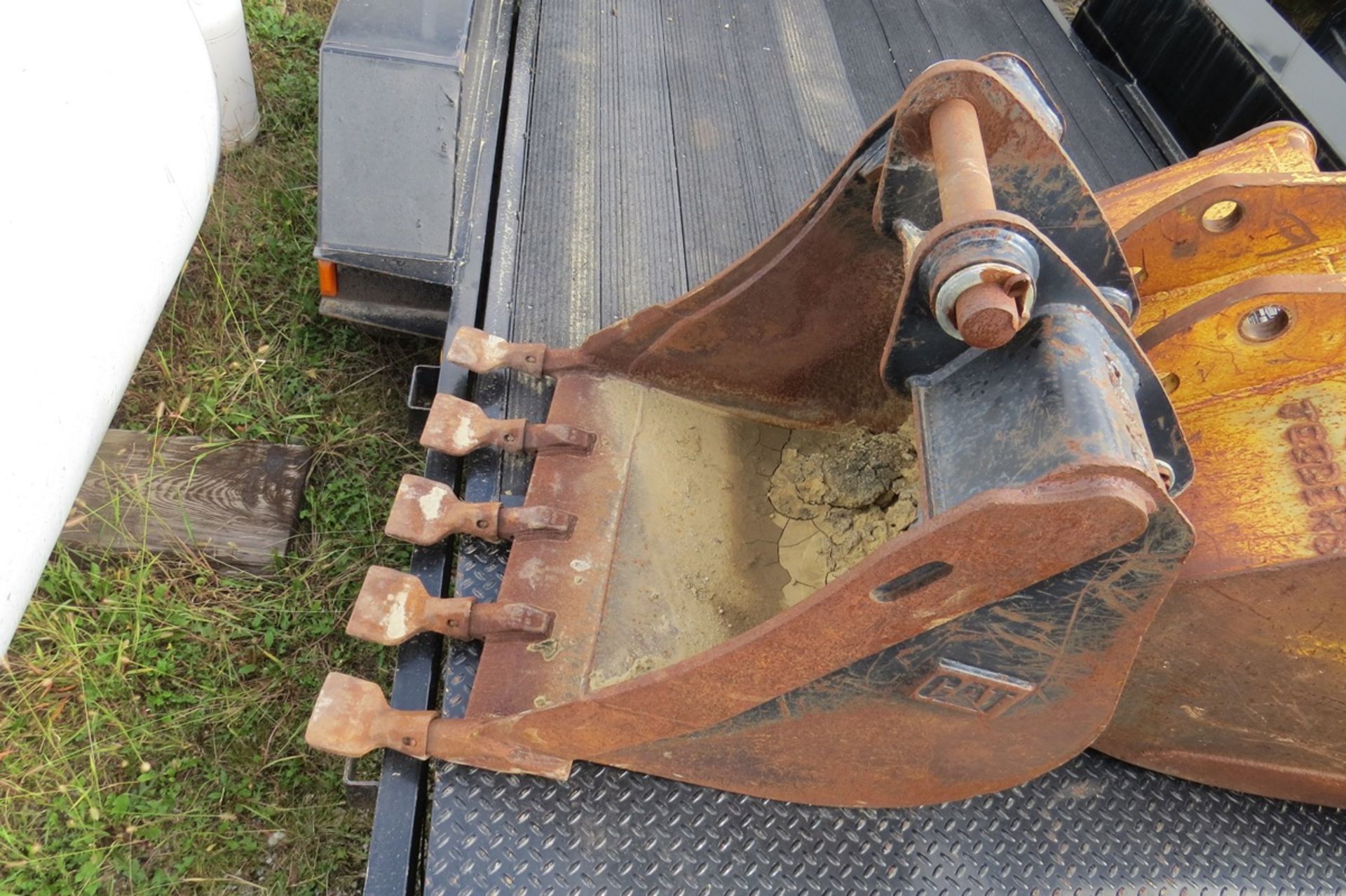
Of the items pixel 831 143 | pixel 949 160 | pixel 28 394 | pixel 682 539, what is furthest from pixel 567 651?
pixel 831 143

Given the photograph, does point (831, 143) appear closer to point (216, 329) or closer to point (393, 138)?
point (393, 138)

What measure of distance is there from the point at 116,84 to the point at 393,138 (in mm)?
689

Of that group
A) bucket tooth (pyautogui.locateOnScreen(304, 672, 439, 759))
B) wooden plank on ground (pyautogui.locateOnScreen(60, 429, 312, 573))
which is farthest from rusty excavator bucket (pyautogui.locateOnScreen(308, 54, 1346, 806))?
wooden plank on ground (pyautogui.locateOnScreen(60, 429, 312, 573))

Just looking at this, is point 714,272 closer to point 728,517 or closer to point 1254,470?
point 728,517

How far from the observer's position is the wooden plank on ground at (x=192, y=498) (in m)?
2.60

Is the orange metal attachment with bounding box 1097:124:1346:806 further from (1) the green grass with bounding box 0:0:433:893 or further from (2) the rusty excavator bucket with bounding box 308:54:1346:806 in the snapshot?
(1) the green grass with bounding box 0:0:433:893

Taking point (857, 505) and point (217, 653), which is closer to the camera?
point (857, 505)

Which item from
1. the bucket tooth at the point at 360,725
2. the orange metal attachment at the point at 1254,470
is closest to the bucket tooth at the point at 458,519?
the bucket tooth at the point at 360,725

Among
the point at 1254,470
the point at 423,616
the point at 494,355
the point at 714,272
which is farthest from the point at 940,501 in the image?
the point at 714,272

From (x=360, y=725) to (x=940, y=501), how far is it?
112 centimetres

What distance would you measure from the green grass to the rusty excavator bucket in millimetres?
681

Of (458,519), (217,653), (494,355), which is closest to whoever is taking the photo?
→ (458,519)

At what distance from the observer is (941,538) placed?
1333 mm

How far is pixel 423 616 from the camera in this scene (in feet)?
6.26
